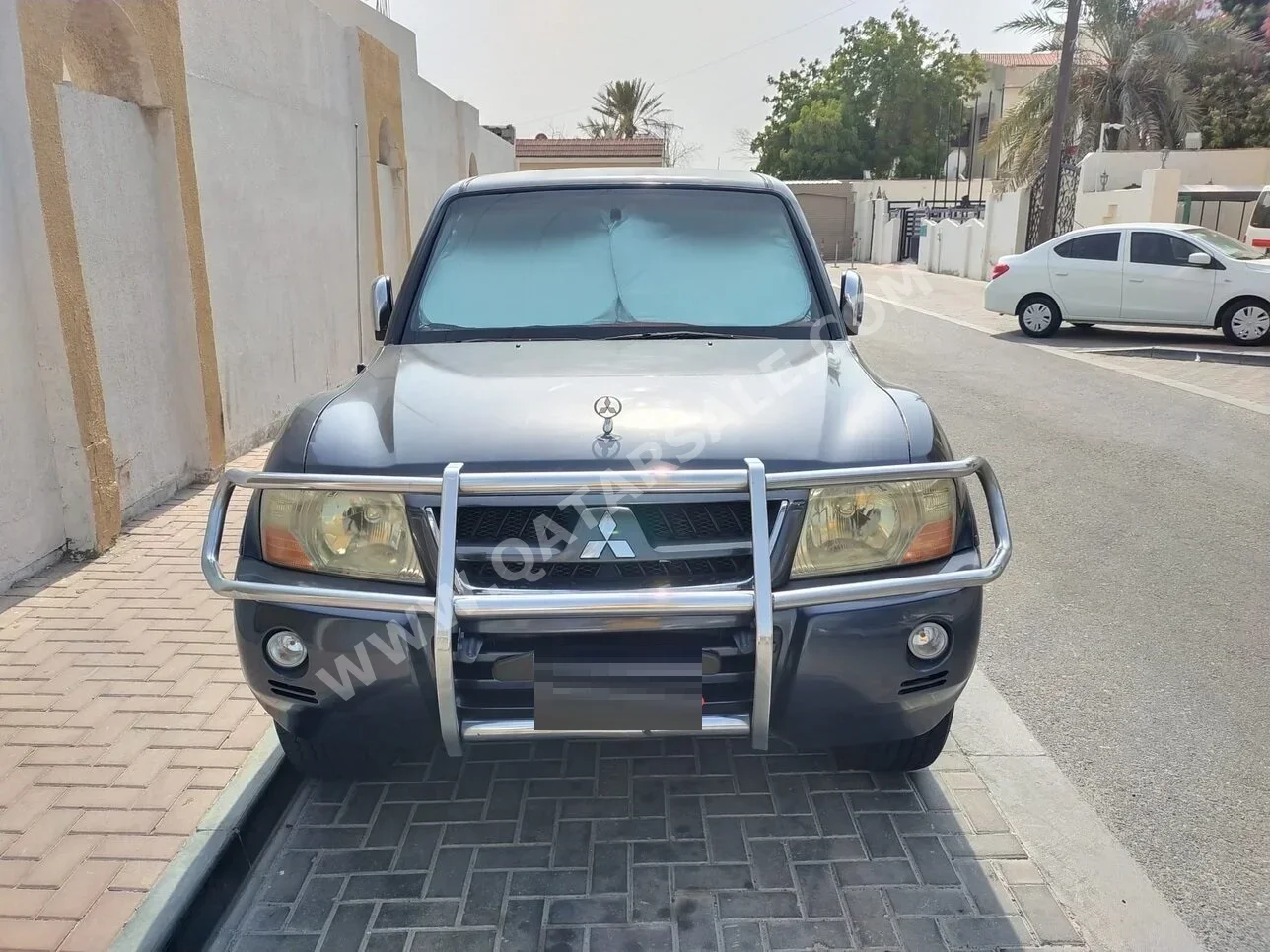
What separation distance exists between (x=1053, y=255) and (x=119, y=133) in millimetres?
12517

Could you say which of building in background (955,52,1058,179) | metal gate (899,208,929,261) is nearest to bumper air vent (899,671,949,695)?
metal gate (899,208,929,261)

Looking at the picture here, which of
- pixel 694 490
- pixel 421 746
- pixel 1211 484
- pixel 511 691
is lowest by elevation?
pixel 1211 484

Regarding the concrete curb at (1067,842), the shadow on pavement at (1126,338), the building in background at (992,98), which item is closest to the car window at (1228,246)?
the shadow on pavement at (1126,338)

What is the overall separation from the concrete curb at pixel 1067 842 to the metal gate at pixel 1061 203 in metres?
21.5

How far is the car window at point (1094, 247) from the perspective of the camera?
1366 cm

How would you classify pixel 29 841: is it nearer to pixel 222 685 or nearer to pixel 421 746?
pixel 222 685

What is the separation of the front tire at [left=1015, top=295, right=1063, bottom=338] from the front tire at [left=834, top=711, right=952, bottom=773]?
13.0 m

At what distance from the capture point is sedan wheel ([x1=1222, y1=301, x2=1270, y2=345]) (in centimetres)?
1281

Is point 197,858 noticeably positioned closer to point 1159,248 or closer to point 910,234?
point 1159,248

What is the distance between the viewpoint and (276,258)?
7.70 metres

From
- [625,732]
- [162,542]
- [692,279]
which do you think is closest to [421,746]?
[625,732]

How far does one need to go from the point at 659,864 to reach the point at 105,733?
205cm

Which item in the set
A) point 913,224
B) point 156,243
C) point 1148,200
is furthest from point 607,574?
point 913,224

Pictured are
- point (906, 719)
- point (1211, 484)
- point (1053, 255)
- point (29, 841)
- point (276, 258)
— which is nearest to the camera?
point (906, 719)
